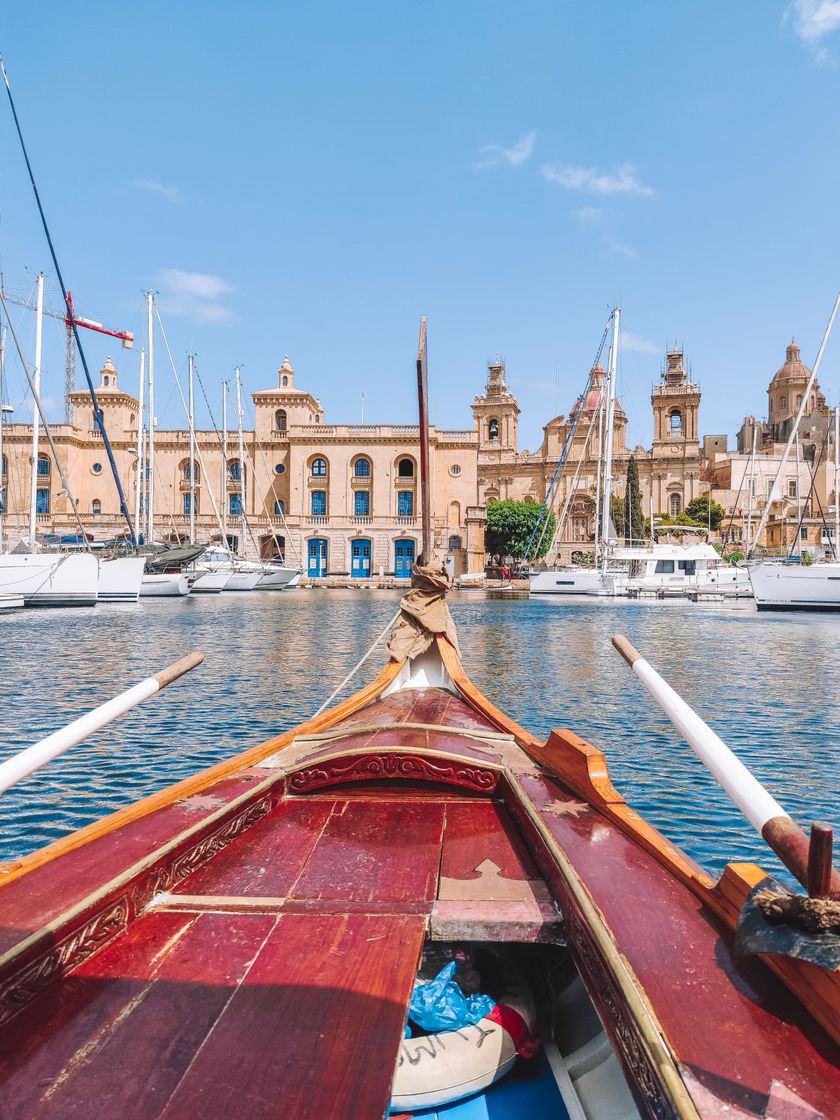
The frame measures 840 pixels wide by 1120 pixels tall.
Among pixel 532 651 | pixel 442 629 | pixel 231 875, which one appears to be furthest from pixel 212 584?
pixel 231 875

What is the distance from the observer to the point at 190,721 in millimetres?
10031

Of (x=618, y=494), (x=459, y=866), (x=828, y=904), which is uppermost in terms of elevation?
(x=618, y=494)

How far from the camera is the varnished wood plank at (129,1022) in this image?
1686 mm

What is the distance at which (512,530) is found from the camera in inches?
2067

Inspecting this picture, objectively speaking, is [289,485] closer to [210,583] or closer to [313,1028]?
[210,583]

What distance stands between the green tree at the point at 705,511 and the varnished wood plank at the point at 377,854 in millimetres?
58805

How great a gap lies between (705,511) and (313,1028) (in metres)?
61.7

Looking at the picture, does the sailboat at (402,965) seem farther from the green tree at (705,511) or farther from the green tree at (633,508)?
the green tree at (705,511)

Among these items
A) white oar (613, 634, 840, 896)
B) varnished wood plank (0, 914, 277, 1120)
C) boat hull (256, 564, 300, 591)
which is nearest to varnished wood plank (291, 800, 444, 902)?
varnished wood plank (0, 914, 277, 1120)

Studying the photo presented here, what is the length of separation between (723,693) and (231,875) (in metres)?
10.9

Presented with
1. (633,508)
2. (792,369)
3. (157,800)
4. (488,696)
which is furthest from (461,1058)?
(792,369)

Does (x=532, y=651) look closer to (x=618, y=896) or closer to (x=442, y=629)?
(x=442, y=629)

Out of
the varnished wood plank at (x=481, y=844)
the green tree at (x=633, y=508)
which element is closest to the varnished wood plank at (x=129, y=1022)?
the varnished wood plank at (x=481, y=844)

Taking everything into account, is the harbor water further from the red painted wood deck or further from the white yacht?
the white yacht
